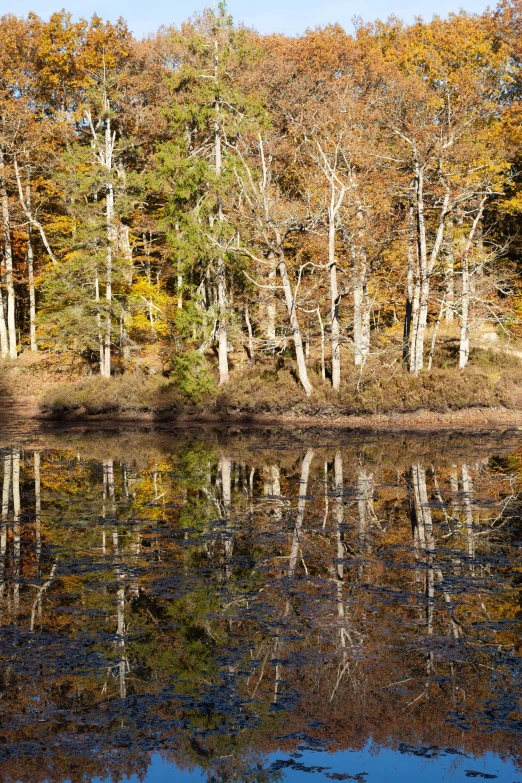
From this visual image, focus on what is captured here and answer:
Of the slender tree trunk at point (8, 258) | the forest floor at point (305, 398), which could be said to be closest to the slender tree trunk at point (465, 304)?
the forest floor at point (305, 398)

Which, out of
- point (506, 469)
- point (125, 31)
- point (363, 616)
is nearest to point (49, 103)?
point (125, 31)

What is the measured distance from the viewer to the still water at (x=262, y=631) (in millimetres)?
7676

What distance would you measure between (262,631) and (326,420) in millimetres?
23523

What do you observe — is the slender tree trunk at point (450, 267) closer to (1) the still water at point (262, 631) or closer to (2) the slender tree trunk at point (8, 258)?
(1) the still water at point (262, 631)

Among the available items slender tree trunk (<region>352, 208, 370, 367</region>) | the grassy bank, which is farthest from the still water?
slender tree trunk (<region>352, 208, 370, 367</region>)

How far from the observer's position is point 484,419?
32094mm

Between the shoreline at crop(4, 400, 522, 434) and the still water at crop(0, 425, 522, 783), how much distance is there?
11.4 m

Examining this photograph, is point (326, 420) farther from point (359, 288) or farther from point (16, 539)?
point (16, 539)

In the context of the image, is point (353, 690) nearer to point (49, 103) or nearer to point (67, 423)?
point (67, 423)

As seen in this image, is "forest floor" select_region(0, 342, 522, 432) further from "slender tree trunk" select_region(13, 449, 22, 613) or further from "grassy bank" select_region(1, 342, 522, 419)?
"slender tree trunk" select_region(13, 449, 22, 613)

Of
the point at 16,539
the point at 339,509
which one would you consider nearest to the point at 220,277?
the point at 339,509

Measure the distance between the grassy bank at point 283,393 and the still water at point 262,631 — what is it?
12.5 metres

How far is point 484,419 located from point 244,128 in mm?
15795

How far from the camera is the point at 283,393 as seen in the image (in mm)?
34938
